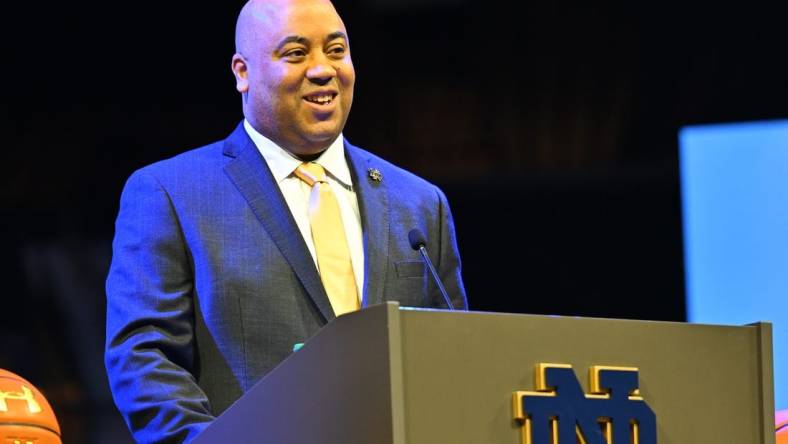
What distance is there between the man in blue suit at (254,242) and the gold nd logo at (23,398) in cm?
36

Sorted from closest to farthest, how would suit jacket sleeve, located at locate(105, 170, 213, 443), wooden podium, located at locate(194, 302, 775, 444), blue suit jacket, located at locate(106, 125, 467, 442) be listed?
1. wooden podium, located at locate(194, 302, 775, 444)
2. suit jacket sleeve, located at locate(105, 170, 213, 443)
3. blue suit jacket, located at locate(106, 125, 467, 442)

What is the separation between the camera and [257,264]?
2.70 meters

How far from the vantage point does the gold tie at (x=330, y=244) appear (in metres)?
2.75

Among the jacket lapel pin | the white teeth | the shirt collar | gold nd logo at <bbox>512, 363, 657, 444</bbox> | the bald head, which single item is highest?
the bald head

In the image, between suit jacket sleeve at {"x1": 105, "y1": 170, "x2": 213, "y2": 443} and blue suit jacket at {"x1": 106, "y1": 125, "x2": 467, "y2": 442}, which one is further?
blue suit jacket at {"x1": 106, "y1": 125, "x2": 467, "y2": 442}

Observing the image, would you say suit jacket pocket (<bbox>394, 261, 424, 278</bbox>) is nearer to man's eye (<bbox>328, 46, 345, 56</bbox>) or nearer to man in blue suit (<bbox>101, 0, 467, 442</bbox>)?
man in blue suit (<bbox>101, 0, 467, 442</bbox>)

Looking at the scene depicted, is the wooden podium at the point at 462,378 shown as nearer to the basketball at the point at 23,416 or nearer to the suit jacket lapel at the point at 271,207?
the suit jacket lapel at the point at 271,207

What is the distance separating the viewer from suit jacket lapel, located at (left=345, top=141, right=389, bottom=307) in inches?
109

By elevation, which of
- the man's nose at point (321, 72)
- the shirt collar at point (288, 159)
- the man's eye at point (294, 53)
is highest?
the man's eye at point (294, 53)

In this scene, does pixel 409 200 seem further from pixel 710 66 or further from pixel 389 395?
pixel 710 66

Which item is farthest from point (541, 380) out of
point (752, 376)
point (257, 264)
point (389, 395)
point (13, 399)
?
point (13, 399)

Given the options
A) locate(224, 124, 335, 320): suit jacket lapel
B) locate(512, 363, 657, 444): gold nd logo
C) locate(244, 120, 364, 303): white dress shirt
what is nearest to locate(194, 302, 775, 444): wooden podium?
locate(512, 363, 657, 444): gold nd logo

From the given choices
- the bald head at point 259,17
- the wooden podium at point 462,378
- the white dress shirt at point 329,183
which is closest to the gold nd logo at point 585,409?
the wooden podium at point 462,378

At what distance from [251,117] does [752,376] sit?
3.99ft
